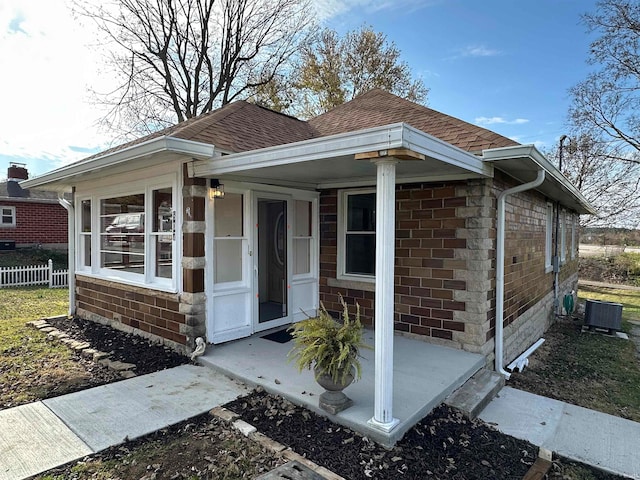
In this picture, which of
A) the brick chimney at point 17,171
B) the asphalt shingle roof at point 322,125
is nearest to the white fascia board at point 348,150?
the asphalt shingle roof at point 322,125

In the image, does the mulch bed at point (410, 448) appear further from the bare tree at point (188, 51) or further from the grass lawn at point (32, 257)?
the bare tree at point (188, 51)

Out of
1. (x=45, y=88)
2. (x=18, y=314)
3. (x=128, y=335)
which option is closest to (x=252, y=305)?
(x=128, y=335)

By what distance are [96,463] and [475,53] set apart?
15.5 meters

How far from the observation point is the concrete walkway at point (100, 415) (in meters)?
2.79

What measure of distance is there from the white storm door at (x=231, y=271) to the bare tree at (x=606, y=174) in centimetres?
Result: 1728

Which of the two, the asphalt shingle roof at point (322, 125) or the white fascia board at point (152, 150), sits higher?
the asphalt shingle roof at point (322, 125)

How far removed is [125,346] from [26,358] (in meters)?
1.23

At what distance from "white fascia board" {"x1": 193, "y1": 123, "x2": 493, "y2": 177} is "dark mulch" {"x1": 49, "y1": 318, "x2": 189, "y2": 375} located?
7.88ft

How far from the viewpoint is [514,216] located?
5.69m

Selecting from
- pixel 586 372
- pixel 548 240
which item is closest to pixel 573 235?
pixel 548 240

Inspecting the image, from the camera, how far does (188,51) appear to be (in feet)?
51.3

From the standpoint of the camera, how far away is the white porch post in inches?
114

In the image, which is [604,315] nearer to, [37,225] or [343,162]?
[343,162]

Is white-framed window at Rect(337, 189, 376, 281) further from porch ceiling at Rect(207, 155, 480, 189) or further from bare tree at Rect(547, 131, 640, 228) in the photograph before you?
bare tree at Rect(547, 131, 640, 228)
